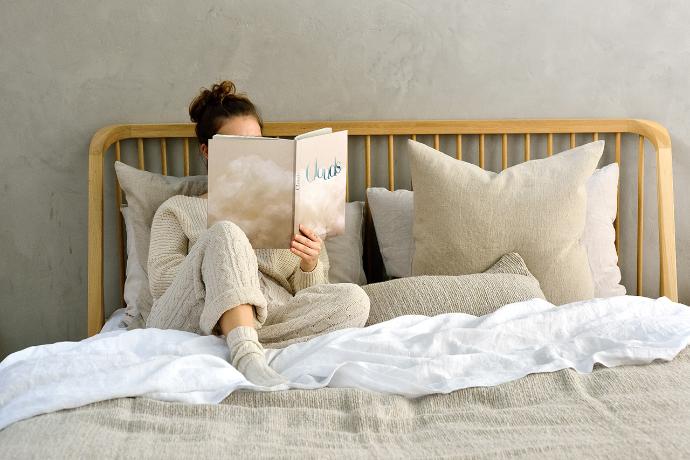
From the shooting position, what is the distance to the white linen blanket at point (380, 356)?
135 centimetres

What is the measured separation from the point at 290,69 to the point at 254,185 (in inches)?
28.6

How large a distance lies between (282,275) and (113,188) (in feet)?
2.35

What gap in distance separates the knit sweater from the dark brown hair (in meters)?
0.18

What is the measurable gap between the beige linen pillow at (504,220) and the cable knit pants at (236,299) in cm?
42

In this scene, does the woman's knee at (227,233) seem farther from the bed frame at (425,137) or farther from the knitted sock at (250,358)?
the bed frame at (425,137)

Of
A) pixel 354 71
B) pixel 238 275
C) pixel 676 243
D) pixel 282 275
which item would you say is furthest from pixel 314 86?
pixel 676 243

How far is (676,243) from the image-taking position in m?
2.48

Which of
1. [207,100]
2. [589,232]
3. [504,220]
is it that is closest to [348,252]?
[504,220]

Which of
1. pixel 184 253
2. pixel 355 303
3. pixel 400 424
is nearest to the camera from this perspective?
pixel 400 424

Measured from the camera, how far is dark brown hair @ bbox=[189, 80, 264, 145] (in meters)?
2.04

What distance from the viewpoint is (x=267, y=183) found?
5.72ft

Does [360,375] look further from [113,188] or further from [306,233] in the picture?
[113,188]

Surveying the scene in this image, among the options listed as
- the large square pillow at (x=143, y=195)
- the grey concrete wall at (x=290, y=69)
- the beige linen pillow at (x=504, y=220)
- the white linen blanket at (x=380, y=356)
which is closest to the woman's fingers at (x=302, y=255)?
the white linen blanket at (x=380, y=356)

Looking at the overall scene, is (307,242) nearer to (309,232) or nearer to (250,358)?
(309,232)
